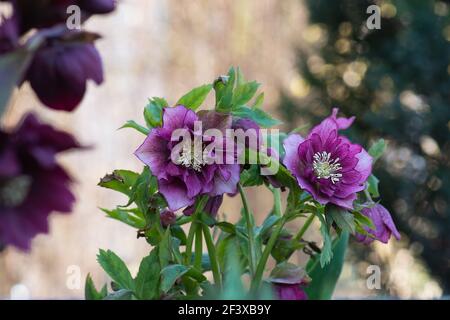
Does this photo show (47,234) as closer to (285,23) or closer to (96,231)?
(96,231)

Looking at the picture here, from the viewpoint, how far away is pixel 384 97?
2.28 metres

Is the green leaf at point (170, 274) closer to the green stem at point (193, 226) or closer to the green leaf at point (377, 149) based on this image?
the green stem at point (193, 226)

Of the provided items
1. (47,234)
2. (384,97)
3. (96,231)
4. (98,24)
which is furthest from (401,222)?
(47,234)

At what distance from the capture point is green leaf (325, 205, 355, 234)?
0.46 m

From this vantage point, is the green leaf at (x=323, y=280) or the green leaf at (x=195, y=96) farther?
the green leaf at (x=323, y=280)

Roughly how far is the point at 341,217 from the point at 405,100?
1.81 metres

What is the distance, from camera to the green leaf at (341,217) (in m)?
0.46

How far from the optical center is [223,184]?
1.46 ft

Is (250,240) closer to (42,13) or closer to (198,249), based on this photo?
(198,249)

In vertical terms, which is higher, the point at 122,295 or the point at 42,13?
the point at 42,13

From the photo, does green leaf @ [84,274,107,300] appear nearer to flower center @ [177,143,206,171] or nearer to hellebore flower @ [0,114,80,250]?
flower center @ [177,143,206,171]

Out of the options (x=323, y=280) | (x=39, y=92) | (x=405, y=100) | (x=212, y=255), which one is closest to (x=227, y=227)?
(x=212, y=255)

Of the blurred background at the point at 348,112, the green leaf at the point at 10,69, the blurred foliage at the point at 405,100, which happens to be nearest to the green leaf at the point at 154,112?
the green leaf at the point at 10,69
